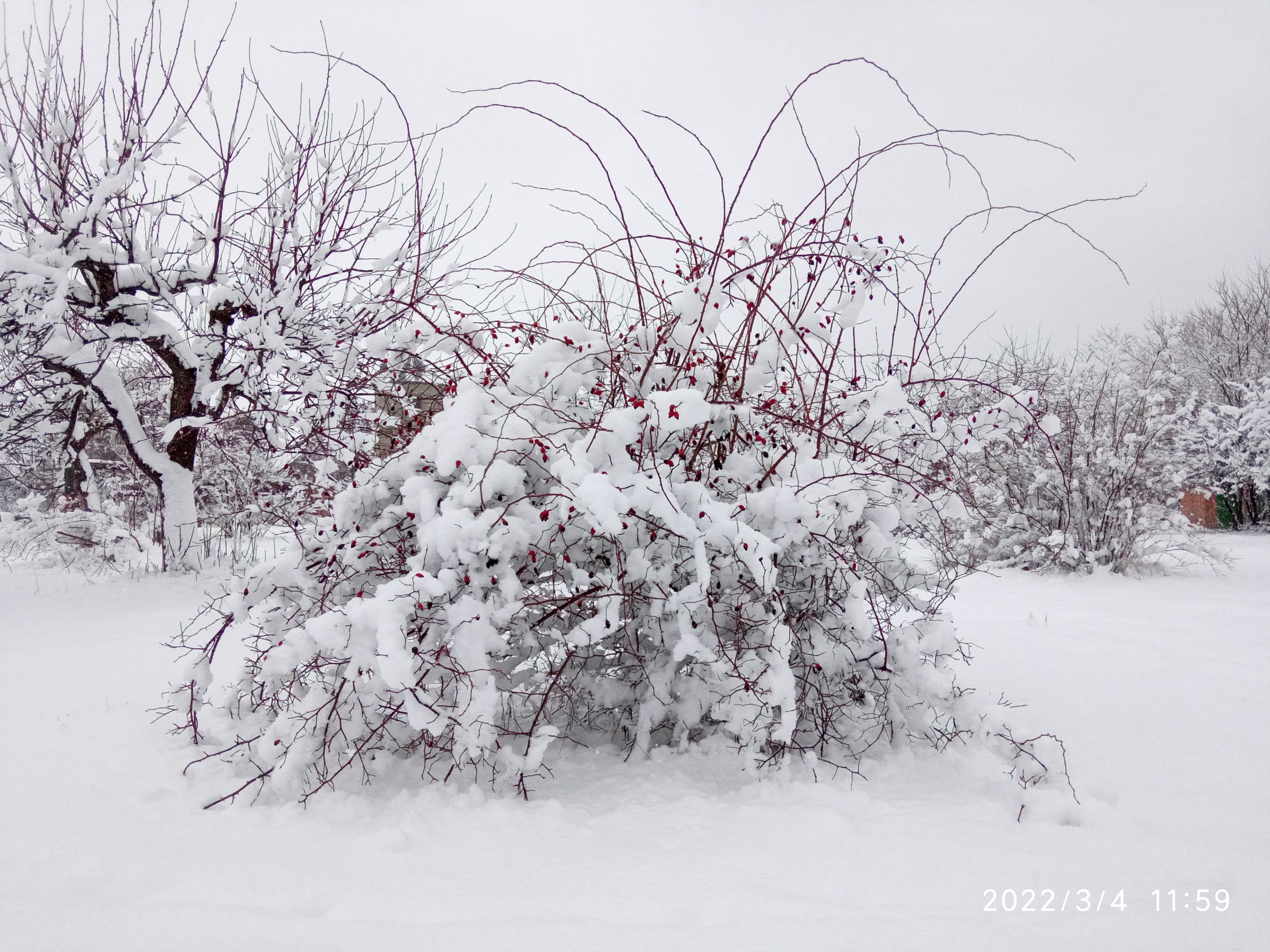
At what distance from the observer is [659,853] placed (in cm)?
181

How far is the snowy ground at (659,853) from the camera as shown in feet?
4.83

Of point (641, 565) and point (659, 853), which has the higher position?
point (641, 565)

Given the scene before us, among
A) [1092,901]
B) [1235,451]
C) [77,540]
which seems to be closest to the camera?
[1092,901]

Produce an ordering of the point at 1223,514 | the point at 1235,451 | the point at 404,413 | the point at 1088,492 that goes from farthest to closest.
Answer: the point at 1223,514, the point at 1235,451, the point at 1088,492, the point at 404,413

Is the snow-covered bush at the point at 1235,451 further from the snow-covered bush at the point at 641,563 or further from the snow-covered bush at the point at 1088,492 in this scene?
the snow-covered bush at the point at 641,563

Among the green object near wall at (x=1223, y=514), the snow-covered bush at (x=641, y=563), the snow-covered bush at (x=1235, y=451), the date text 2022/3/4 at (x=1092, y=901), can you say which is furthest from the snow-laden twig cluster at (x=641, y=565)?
the green object near wall at (x=1223, y=514)

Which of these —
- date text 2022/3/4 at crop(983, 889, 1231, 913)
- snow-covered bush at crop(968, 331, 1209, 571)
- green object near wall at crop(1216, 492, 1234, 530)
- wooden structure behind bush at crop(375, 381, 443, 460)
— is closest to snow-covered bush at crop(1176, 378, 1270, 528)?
green object near wall at crop(1216, 492, 1234, 530)

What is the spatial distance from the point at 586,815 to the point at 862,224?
6.66ft

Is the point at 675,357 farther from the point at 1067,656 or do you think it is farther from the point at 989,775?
the point at 1067,656

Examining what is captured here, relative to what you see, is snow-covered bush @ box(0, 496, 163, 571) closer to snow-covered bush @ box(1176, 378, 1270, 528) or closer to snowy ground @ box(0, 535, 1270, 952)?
snowy ground @ box(0, 535, 1270, 952)

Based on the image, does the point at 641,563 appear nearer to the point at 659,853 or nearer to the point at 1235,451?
the point at 659,853

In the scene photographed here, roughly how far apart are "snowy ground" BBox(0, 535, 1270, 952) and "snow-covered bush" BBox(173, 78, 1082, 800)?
0.16m

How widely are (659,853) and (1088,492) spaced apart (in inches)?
274

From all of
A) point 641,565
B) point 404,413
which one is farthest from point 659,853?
point 404,413
